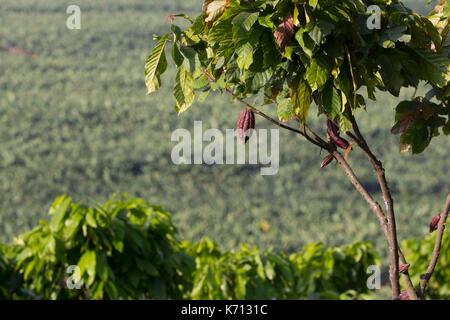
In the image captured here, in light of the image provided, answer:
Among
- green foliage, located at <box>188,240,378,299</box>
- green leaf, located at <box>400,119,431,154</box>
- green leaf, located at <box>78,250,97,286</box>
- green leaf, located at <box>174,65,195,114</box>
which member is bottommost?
green foliage, located at <box>188,240,378,299</box>

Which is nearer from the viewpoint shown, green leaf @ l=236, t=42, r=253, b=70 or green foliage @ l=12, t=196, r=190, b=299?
green leaf @ l=236, t=42, r=253, b=70

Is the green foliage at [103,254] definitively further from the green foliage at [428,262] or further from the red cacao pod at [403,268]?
the red cacao pod at [403,268]

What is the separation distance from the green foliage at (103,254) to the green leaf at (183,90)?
3588mm

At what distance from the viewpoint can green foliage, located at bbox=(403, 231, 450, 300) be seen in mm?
8609

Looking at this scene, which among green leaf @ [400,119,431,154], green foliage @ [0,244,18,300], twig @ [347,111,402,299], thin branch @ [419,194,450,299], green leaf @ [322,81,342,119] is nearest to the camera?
green leaf @ [322,81,342,119]

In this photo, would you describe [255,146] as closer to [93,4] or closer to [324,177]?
[324,177]

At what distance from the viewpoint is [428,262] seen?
8.77 metres

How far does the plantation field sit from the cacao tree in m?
13.8

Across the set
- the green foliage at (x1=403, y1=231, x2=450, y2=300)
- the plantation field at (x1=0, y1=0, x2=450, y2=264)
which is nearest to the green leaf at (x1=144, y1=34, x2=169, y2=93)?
the green foliage at (x1=403, y1=231, x2=450, y2=300)

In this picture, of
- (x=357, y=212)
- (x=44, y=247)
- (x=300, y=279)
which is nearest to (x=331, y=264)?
(x=300, y=279)

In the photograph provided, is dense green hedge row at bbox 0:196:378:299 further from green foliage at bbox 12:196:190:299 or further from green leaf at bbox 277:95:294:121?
green leaf at bbox 277:95:294:121

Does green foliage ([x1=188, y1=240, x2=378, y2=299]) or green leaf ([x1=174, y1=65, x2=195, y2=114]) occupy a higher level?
green leaf ([x1=174, y1=65, x2=195, y2=114])

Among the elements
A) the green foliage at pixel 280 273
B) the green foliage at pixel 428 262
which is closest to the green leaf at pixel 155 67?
the green foliage at pixel 280 273

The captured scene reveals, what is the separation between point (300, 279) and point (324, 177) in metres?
13.2
